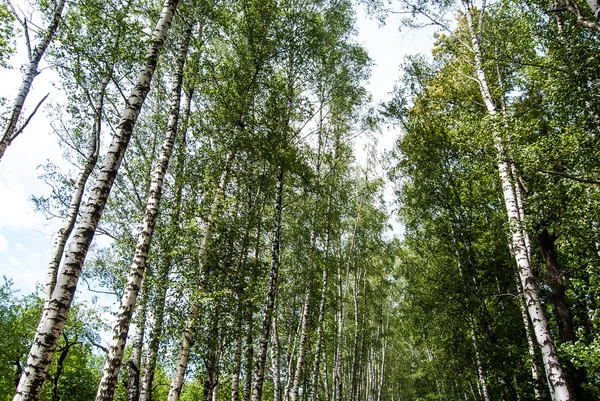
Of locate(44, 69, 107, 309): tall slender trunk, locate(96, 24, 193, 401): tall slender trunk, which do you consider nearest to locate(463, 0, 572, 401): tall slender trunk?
locate(96, 24, 193, 401): tall slender trunk

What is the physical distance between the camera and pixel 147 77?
219 inches

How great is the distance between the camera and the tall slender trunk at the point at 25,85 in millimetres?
6930

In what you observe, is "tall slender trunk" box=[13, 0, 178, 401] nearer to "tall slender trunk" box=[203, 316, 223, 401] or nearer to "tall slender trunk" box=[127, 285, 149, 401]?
"tall slender trunk" box=[127, 285, 149, 401]

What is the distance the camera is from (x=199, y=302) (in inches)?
288

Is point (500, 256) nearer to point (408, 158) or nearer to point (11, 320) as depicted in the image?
point (408, 158)

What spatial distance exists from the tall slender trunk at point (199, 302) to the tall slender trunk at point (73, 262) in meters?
3.23

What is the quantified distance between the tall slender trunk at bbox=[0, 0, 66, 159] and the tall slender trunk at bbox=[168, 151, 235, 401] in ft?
14.2

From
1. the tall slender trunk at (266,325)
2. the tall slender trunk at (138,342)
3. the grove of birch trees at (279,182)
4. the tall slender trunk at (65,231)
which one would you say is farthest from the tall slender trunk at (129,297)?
the tall slender trunk at (266,325)

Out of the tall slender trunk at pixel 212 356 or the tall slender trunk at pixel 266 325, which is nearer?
the tall slender trunk at pixel 212 356

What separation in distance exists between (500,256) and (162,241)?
46.1 ft

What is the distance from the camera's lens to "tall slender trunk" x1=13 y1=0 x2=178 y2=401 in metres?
3.66

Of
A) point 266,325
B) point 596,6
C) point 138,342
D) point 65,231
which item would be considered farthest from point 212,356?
point 596,6

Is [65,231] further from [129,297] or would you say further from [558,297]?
[558,297]

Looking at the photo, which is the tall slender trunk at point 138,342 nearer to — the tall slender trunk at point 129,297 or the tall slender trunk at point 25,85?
the tall slender trunk at point 129,297
